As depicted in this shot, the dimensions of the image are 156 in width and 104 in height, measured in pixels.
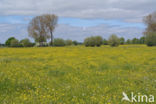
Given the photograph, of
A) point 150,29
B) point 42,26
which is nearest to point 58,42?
point 42,26

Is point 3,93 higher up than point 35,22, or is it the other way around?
point 35,22

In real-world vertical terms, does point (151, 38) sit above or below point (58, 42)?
above

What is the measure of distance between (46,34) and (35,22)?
8514 mm

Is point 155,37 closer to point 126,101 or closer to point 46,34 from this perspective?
point 46,34

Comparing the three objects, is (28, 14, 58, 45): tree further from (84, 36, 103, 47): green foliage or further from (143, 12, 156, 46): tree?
(143, 12, 156, 46): tree

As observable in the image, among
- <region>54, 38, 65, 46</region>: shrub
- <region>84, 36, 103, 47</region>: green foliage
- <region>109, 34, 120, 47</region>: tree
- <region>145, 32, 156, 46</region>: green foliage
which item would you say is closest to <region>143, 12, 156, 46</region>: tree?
<region>145, 32, 156, 46</region>: green foliage

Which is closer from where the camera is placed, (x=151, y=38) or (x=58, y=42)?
(x=151, y=38)

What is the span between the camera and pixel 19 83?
8.77 m

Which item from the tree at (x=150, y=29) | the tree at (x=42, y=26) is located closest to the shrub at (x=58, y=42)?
the tree at (x=42, y=26)

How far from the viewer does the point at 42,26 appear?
94062mm

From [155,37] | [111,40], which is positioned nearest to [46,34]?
[111,40]

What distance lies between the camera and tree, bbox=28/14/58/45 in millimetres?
92375

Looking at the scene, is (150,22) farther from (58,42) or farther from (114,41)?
(58,42)

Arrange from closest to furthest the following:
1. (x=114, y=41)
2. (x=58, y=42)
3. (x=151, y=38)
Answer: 1. (x=151, y=38)
2. (x=114, y=41)
3. (x=58, y=42)
